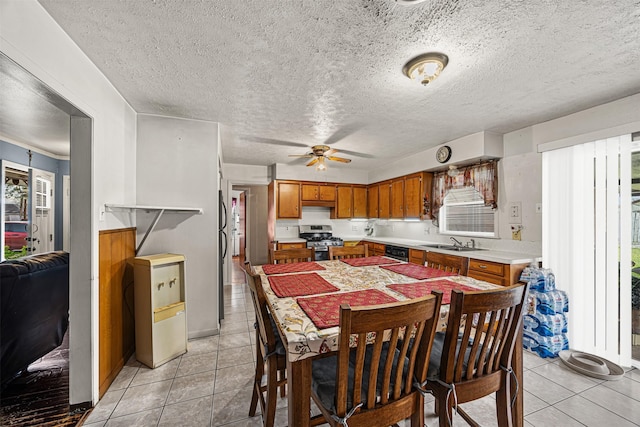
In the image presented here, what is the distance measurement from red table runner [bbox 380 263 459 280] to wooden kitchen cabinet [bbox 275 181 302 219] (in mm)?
2986

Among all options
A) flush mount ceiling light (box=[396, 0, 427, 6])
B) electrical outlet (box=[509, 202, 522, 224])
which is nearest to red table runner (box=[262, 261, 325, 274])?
flush mount ceiling light (box=[396, 0, 427, 6])

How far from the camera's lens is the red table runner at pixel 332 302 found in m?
1.17

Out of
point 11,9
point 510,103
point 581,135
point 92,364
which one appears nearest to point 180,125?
point 11,9

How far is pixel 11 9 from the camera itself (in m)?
1.13

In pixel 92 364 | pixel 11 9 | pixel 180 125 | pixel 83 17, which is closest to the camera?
pixel 11 9

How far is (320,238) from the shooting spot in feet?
16.9

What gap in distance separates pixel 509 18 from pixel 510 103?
1.30m

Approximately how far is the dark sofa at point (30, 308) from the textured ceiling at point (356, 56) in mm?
1525

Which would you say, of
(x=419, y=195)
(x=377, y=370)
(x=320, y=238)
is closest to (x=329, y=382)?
(x=377, y=370)

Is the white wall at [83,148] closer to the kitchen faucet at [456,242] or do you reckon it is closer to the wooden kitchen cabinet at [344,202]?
the wooden kitchen cabinet at [344,202]

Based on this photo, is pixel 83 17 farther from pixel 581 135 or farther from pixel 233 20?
pixel 581 135

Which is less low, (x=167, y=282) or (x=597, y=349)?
(x=167, y=282)

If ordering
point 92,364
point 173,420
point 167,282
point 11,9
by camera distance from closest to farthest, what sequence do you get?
point 11,9, point 173,420, point 92,364, point 167,282

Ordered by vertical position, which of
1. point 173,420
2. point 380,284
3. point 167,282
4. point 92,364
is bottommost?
point 173,420
